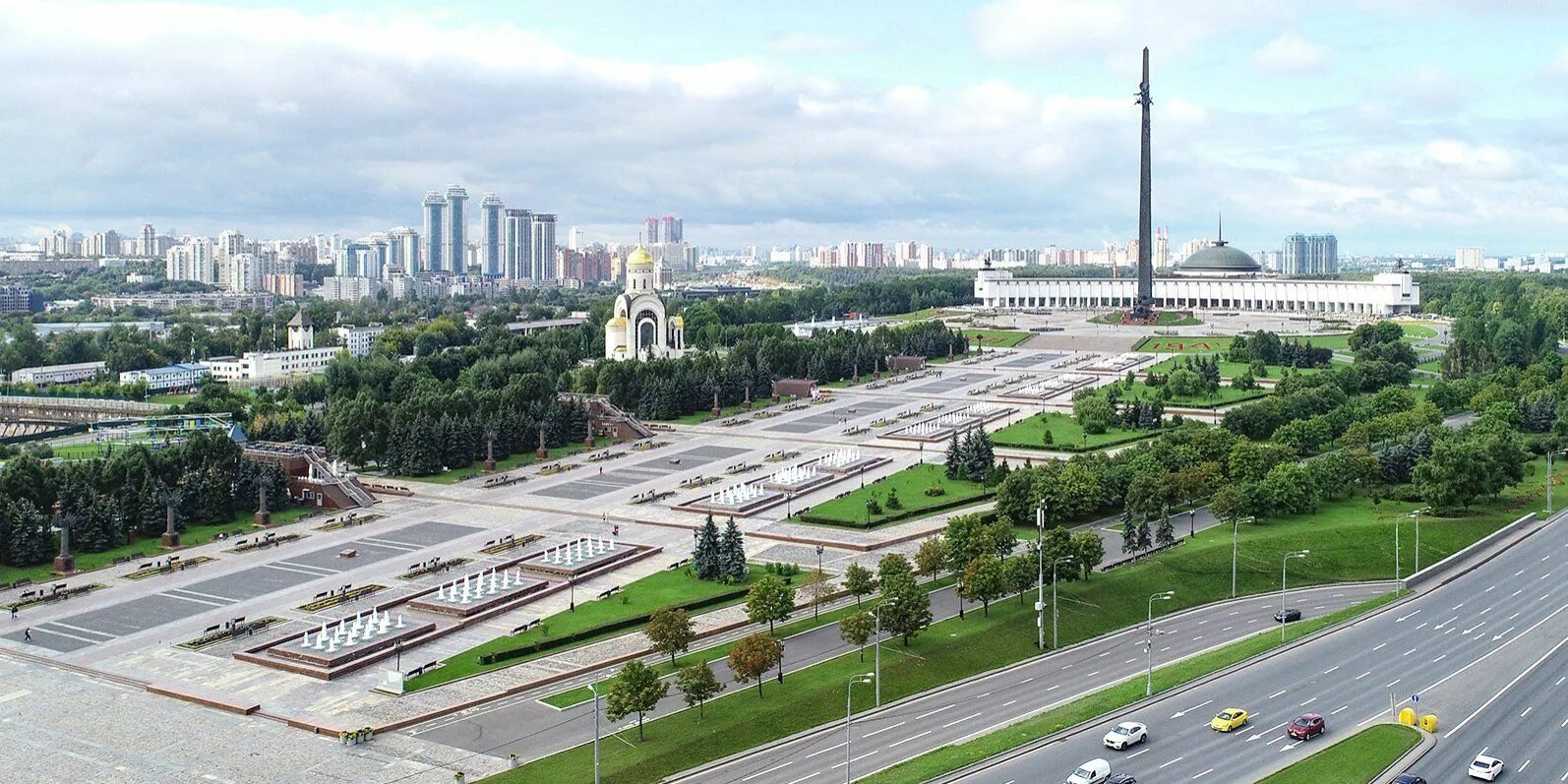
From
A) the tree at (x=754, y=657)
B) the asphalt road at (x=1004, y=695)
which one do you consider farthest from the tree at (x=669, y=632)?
the asphalt road at (x=1004, y=695)

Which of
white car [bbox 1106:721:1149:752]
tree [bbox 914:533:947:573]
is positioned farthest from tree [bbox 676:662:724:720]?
tree [bbox 914:533:947:573]

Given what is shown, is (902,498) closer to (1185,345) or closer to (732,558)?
(732,558)

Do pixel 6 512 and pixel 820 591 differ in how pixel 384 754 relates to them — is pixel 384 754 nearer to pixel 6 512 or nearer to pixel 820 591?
pixel 820 591

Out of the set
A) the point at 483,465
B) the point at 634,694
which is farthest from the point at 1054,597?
the point at 483,465

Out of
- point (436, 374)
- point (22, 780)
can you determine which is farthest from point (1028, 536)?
point (436, 374)

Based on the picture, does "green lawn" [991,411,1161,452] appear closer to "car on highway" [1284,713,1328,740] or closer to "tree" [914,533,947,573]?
"tree" [914,533,947,573]

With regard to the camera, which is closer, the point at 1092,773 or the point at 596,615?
the point at 1092,773
